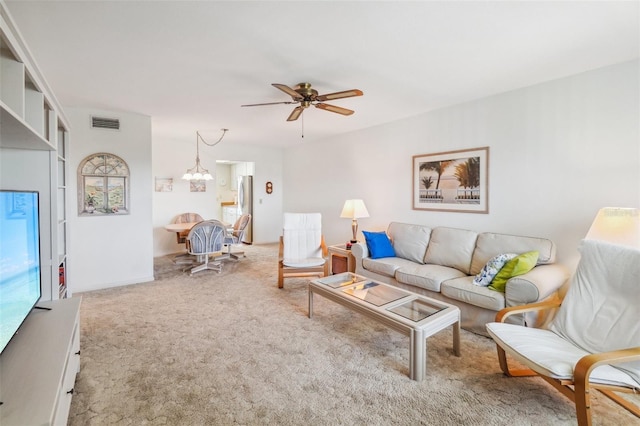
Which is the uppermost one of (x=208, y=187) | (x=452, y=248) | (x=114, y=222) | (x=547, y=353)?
(x=208, y=187)

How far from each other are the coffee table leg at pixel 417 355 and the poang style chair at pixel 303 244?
2.02m

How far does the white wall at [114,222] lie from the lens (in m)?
3.81

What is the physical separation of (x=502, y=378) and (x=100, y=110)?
5.27 metres

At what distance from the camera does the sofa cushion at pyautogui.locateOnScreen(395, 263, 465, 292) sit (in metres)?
3.02

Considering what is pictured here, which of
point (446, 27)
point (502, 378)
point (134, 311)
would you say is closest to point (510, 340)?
point (502, 378)

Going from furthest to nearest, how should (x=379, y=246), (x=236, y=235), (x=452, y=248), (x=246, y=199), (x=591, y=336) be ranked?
(x=246, y=199) < (x=236, y=235) < (x=379, y=246) < (x=452, y=248) < (x=591, y=336)

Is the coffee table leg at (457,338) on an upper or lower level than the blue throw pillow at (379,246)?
lower

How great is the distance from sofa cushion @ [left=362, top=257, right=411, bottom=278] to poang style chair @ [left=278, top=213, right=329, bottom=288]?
0.56 meters

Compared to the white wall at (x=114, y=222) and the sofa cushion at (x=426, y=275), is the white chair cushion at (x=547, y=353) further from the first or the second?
the white wall at (x=114, y=222)

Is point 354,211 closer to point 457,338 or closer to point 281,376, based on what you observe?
point 457,338

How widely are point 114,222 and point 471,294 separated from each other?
4.53 m

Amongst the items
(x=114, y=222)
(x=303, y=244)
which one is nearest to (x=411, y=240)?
(x=303, y=244)

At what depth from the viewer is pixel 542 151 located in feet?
10.0

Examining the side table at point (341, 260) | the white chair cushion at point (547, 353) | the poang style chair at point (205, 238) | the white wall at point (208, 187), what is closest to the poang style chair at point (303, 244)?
the side table at point (341, 260)
